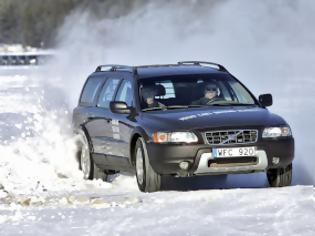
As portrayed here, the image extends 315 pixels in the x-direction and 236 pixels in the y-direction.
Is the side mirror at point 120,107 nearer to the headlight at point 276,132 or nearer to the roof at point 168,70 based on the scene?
the roof at point 168,70

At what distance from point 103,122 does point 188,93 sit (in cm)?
139

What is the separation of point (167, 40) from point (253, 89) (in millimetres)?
25290

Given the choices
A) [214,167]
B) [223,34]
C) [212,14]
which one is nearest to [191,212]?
[214,167]

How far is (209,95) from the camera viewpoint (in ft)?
36.5

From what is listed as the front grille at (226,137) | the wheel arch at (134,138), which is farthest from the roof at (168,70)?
the front grille at (226,137)

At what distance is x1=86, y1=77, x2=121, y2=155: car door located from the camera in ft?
38.7

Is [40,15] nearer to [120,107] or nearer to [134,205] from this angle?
[120,107]

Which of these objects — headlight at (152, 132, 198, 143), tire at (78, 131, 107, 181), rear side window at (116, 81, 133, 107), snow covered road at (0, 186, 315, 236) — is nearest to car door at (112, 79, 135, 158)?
rear side window at (116, 81, 133, 107)

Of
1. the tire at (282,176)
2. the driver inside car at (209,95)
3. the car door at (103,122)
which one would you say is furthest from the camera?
the car door at (103,122)

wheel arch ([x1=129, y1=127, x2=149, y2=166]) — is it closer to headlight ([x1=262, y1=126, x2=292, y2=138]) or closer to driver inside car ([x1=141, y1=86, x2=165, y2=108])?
driver inside car ([x1=141, y1=86, x2=165, y2=108])

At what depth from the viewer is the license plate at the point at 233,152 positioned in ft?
32.5

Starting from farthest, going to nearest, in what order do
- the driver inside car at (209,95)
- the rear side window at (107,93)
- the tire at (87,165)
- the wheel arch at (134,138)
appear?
the tire at (87,165) < the rear side window at (107,93) < the driver inside car at (209,95) < the wheel arch at (134,138)

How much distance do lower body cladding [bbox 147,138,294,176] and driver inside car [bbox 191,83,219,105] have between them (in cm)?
117

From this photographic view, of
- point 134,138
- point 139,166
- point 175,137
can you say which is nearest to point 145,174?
point 139,166
